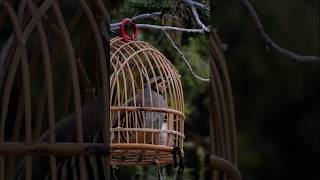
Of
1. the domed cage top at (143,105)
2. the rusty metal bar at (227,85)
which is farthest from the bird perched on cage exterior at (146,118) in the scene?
the rusty metal bar at (227,85)

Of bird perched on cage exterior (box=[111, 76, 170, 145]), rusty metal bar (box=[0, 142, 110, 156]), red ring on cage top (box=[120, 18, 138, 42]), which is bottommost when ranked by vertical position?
rusty metal bar (box=[0, 142, 110, 156])

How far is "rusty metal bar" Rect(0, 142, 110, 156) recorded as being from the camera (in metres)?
1.05

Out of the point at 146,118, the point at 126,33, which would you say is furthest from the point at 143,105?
the point at 126,33

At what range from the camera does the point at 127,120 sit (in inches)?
42.8

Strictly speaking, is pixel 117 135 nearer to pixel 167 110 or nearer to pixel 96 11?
pixel 167 110

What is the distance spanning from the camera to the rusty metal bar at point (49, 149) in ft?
3.45

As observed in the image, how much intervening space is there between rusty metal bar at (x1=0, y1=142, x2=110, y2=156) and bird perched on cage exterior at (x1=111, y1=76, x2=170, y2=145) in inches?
1.8

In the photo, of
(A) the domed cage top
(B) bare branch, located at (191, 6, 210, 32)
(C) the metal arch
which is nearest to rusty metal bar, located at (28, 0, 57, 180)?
(C) the metal arch

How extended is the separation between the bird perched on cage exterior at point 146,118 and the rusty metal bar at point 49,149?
47 mm

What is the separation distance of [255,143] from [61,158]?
555 millimetres

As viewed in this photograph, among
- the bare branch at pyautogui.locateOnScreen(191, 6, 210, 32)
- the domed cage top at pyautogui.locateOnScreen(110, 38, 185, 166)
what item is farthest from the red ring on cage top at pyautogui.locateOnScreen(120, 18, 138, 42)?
the bare branch at pyautogui.locateOnScreen(191, 6, 210, 32)

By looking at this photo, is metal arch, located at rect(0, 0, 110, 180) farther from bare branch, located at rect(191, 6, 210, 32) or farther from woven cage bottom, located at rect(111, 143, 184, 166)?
bare branch, located at rect(191, 6, 210, 32)

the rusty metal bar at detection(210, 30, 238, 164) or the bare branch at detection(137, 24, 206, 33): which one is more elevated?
the bare branch at detection(137, 24, 206, 33)

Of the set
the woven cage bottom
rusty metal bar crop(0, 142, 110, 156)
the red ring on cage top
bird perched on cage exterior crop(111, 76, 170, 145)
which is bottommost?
the woven cage bottom
